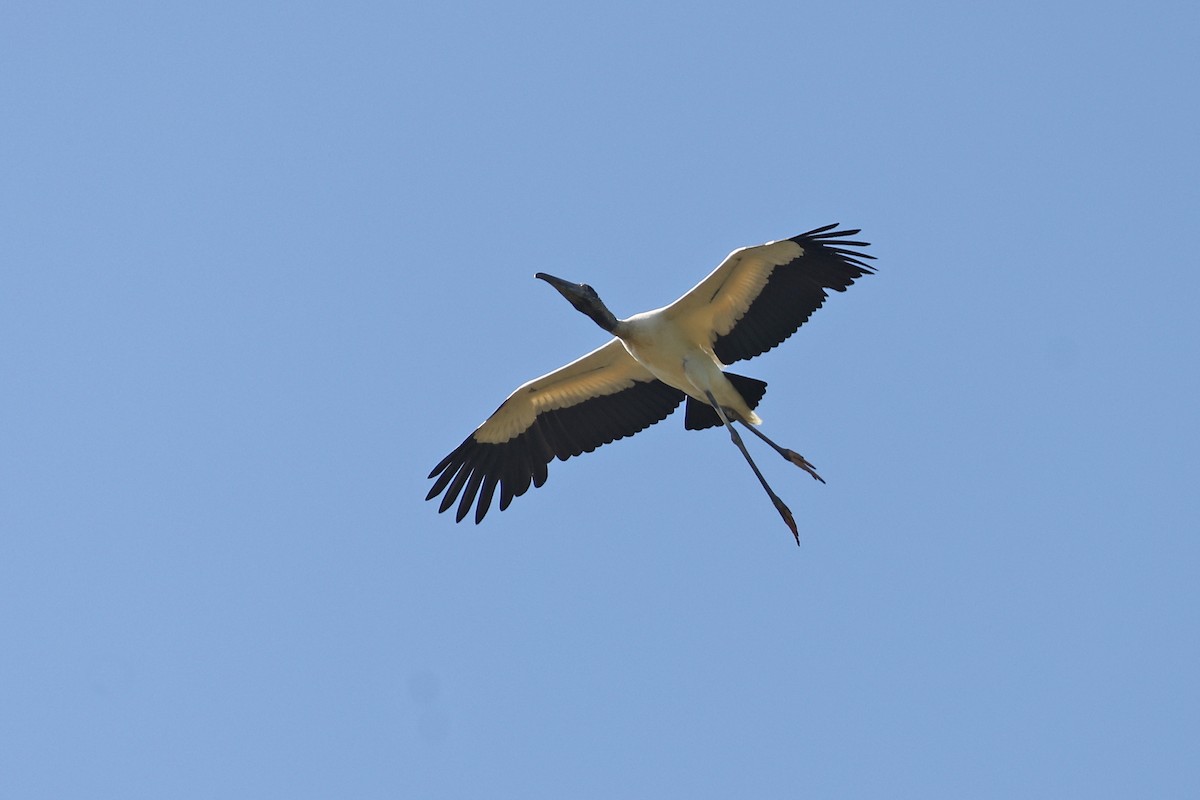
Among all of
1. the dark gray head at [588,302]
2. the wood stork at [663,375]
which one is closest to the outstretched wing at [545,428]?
the wood stork at [663,375]

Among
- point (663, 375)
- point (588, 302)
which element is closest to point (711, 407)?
point (663, 375)

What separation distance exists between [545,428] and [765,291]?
3024mm

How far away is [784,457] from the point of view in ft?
67.9

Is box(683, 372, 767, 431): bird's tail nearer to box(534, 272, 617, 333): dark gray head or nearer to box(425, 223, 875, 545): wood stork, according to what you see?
box(425, 223, 875, 545): wood stork

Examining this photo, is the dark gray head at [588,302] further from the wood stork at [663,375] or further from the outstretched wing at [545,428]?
the outstretched wing at [545,428]

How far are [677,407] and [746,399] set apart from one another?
4.16 feet

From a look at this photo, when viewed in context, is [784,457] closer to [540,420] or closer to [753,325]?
[753,325]

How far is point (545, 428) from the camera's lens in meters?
21.5

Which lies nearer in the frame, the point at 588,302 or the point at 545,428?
the point at 588,302

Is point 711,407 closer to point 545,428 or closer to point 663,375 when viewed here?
point 663,375

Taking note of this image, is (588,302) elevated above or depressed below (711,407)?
above

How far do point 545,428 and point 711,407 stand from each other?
1945 mm

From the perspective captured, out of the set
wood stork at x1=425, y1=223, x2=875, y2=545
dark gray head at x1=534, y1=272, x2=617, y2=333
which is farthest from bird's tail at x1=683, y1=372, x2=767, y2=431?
dark gray head at x1=534, y1=272, x2=617, y2=333

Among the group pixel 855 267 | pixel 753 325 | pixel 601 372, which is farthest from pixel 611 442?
pixel 855 267
